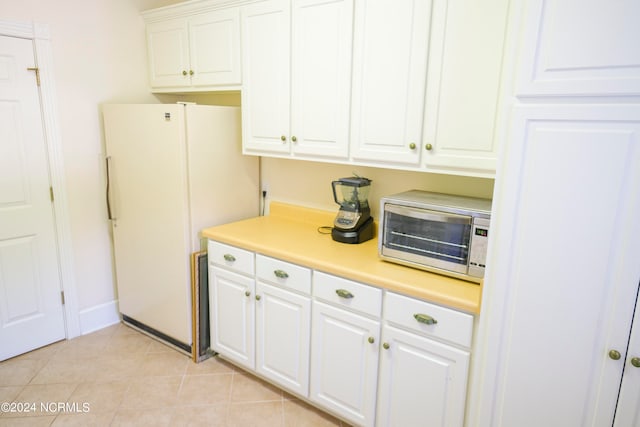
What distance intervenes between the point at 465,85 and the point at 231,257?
60.7 inches

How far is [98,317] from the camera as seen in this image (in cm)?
302

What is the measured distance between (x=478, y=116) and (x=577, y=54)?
0.53 metres

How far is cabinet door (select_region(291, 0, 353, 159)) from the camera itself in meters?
1.99

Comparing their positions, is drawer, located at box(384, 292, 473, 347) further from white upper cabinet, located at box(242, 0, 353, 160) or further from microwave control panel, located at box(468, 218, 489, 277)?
white upper cabinet, located at box(242, 0, 353, 160)

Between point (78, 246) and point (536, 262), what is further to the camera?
point (78, 246)

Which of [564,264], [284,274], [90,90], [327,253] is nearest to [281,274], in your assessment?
[284,274]

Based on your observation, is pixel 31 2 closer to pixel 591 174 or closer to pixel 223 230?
pixel 223 230

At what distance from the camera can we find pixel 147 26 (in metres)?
2.91

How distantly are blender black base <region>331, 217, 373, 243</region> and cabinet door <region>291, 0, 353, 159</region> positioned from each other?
43 centimetres

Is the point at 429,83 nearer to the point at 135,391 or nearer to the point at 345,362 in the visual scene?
Answer: the point at 345,362

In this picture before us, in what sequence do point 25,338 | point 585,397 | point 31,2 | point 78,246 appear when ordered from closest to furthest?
point 585,397
point 31,2
point 25,338
point 78,246

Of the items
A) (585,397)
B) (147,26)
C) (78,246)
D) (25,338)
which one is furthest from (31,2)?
(585,397)

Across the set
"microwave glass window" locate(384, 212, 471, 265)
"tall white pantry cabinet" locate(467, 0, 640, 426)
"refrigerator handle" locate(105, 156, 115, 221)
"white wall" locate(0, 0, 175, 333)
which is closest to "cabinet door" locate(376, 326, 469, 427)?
"tall white pantry cabinet" locate(467, 0, 640, 426)

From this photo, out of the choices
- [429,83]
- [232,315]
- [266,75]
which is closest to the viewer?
[429,83]
